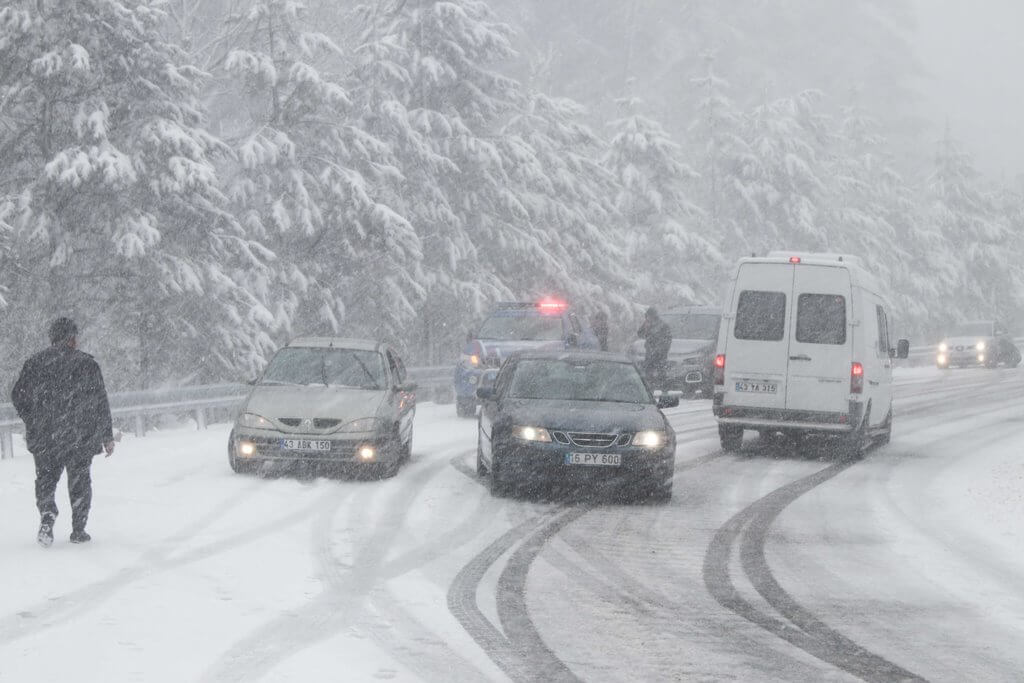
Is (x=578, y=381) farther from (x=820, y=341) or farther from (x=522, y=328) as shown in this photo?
(x=522, y=328)

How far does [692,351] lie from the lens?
1120 inches

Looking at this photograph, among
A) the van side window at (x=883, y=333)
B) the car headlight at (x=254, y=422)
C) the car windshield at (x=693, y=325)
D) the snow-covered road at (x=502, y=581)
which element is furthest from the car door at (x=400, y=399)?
the car windshield at (x=693, y=325)

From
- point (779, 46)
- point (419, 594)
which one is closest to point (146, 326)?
point (419, 594)

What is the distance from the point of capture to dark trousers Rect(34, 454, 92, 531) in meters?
9.95

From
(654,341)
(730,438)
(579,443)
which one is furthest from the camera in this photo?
(654,341)

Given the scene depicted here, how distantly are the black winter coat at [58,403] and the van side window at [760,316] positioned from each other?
9.77 m

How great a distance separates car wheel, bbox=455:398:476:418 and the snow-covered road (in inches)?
281

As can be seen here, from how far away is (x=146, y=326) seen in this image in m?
23.5

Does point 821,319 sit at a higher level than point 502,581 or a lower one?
higher

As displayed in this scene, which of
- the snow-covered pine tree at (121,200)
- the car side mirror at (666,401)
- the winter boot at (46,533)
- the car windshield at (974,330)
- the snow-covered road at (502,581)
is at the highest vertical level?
the snow-covered pine tree at (121,200)

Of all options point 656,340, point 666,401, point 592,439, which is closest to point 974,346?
point 656,340

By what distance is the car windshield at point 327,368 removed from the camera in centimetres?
1548

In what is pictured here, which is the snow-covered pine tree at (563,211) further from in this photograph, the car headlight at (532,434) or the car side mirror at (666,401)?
the car headlight at (532,434)

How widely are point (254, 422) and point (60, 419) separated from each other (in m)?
4.43
